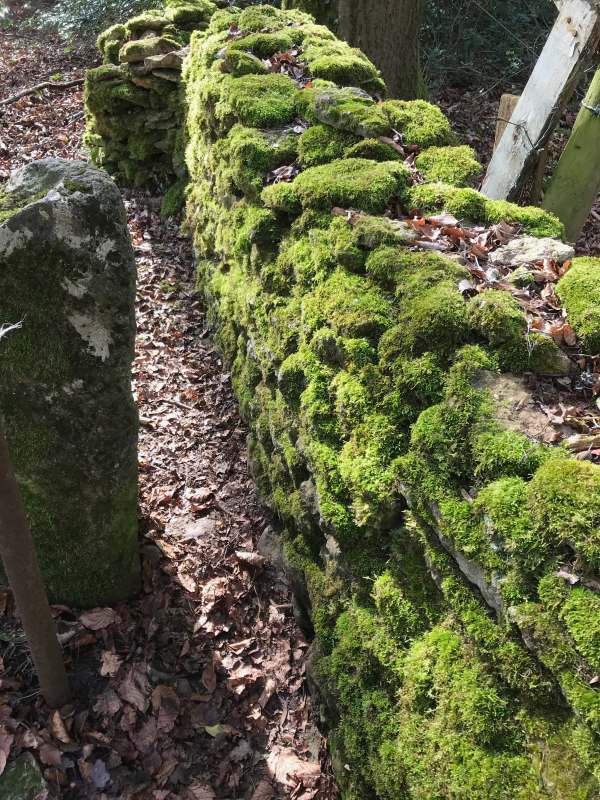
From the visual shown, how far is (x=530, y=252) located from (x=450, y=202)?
0.63 m

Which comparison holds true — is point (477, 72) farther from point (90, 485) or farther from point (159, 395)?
point (90, 485)

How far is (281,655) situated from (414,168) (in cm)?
344

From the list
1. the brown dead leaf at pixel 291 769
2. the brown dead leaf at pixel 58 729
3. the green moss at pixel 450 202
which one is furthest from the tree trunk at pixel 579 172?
the brown dead leaf at pixel 58 729

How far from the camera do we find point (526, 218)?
401cm

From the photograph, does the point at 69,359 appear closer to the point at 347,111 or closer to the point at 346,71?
the point at 347,111

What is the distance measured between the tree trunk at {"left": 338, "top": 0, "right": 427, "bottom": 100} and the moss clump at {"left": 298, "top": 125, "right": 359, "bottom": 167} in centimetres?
494

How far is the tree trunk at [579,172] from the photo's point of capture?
581cm

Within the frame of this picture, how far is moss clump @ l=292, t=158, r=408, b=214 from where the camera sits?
3984 millimetres

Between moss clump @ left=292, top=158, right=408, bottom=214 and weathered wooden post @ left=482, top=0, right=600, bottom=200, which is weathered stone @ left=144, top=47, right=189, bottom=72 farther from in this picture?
moss clump @ left=292, top=158, right=408, bottom=214

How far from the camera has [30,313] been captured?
3117 mm

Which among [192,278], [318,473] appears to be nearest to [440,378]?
[318,473]

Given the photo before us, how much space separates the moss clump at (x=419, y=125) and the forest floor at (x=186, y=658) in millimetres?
2627

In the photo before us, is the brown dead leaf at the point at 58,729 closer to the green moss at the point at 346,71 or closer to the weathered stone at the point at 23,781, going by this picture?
the weathered stone at the point at 23,781

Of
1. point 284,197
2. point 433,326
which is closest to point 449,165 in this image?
point 284,197
